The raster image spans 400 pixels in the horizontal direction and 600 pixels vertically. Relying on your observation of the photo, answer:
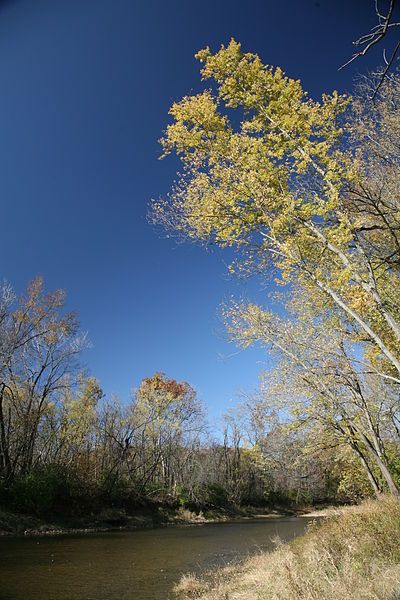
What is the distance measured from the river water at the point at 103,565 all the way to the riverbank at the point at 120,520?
3337mm

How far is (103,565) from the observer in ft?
42.9

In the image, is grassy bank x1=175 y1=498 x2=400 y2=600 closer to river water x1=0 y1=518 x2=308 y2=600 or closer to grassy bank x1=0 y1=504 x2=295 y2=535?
river water x1=0 y1=518 x2=308 y2=600

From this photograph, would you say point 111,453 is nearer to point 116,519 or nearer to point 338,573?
point 116,519

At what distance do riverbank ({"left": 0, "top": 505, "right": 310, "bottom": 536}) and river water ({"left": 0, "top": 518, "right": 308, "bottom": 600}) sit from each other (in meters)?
3.34

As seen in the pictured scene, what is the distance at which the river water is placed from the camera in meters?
9.66

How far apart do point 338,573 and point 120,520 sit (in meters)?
28.3

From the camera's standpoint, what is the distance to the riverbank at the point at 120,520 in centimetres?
2242

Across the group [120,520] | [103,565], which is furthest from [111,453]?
[103,565]

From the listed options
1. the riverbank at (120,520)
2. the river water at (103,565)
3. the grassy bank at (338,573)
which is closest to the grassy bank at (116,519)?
the riverbank at (120,520)

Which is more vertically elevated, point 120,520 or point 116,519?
point 116,519

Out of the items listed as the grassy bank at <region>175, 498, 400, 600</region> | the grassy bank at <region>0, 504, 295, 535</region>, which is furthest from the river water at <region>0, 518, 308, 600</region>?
the grassy bank at <region>0, 504, 295, 535</region>

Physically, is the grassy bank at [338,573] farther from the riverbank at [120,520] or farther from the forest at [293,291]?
the riverbank at [120,520]

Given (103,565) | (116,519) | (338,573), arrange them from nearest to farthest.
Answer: (338,573) < (103,565) < (116,519)

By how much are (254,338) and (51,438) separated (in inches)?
987
